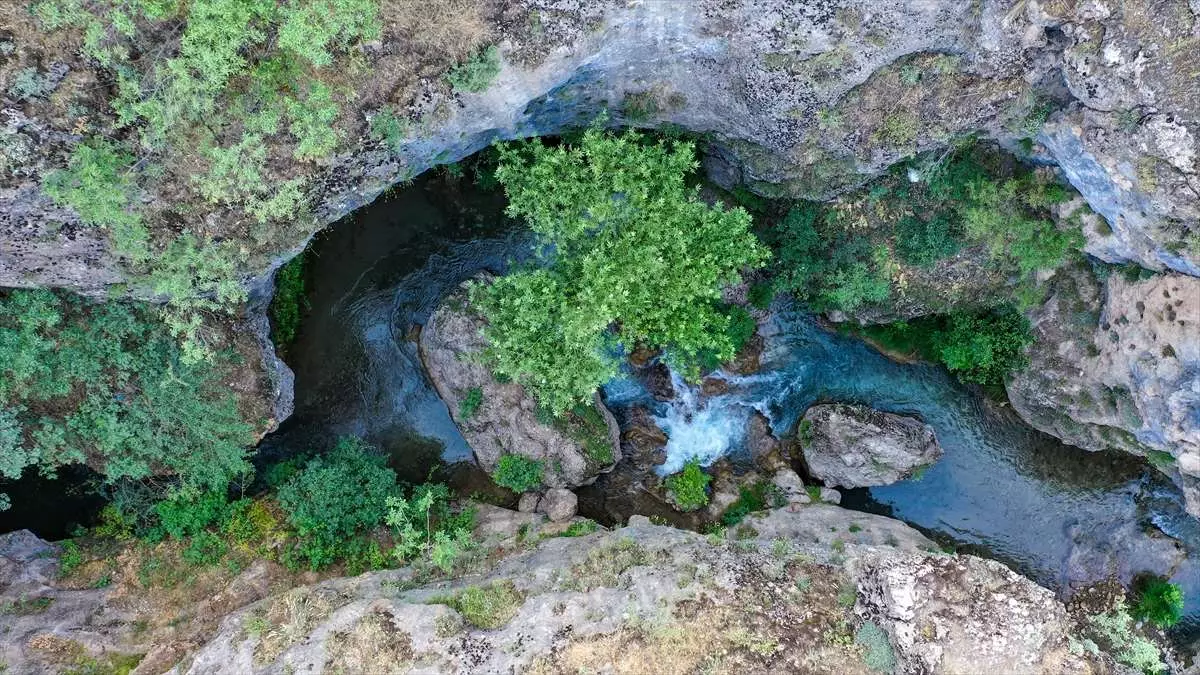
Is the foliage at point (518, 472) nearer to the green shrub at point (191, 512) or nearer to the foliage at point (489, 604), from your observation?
the foliage at point (489, 604)

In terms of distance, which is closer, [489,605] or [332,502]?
[489,605]

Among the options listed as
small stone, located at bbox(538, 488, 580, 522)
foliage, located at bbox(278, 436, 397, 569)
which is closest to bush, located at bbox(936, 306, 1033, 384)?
small stone, located at bbox(538, 488, 580, 522)

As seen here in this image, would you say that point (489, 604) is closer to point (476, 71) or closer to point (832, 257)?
point (476, 71)

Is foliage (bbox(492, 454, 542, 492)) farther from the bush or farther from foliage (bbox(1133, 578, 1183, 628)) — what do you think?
foliage (bbox(1133, 578, 1183, 628))

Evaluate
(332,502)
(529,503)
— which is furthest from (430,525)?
(529,503)

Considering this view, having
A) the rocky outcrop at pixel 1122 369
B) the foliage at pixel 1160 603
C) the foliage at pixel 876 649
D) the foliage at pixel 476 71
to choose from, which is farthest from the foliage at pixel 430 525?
the foliage at pixel 1160 603

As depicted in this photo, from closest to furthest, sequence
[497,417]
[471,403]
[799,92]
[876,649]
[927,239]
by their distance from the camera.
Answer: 1. [799,92]
2. [876,649]
3. [927,239]
4. [471,403]
5. [497,417]
